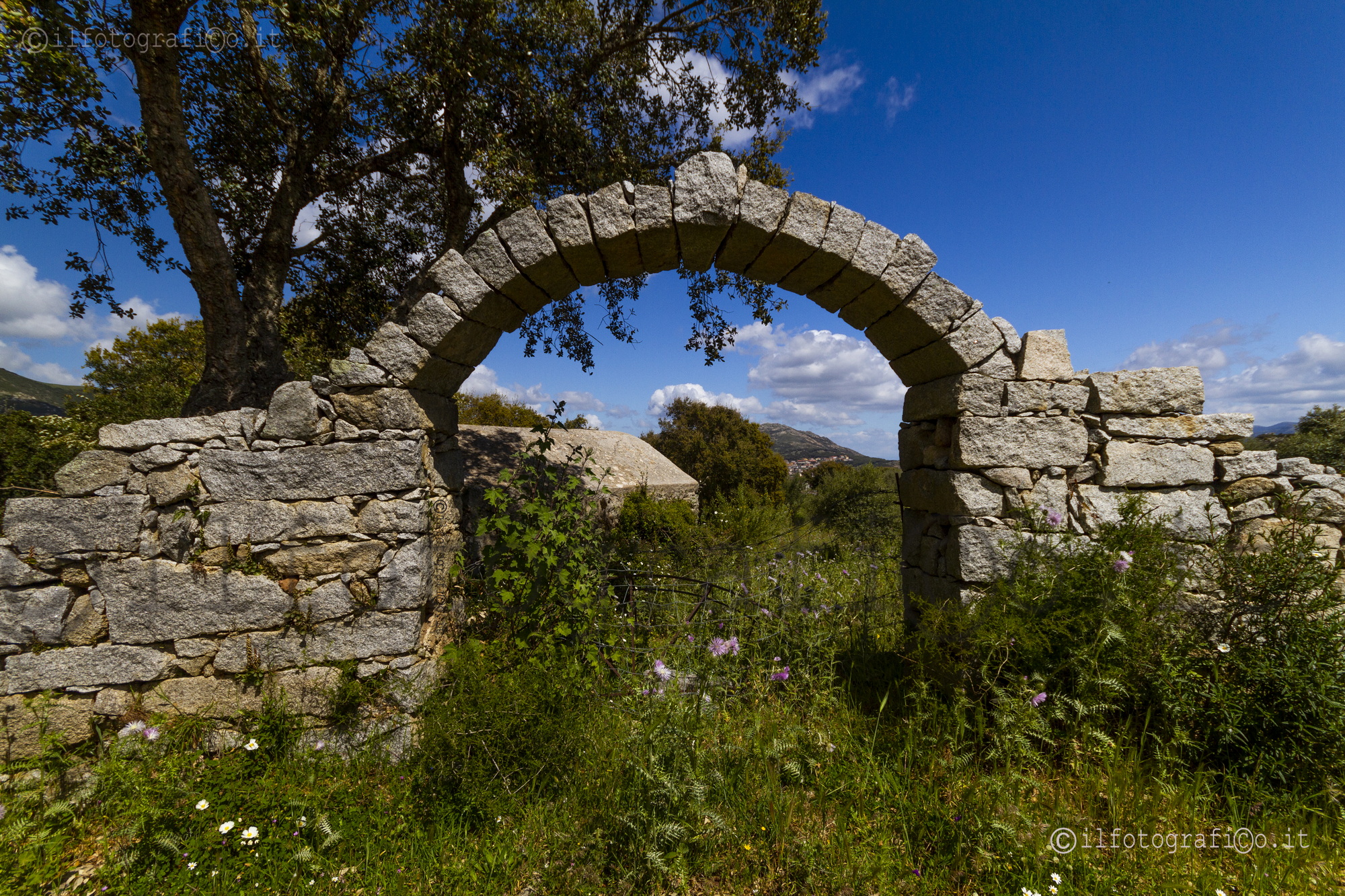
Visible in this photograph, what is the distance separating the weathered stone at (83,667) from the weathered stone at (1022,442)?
5341 millimetres

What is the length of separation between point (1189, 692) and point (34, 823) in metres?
6.27

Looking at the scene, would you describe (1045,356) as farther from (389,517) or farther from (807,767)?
(389,517)

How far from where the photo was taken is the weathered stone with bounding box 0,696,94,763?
2799mm

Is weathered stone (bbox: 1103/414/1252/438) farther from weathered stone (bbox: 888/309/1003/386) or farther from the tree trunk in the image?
the tree trunk

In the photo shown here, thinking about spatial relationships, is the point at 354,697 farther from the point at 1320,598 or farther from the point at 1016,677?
the point at 1320,598

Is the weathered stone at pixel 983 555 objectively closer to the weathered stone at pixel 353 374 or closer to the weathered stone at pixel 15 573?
the weathered stone at pixel 353 374

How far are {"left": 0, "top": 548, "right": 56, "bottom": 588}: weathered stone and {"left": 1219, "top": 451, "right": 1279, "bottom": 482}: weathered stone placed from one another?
7592 mm

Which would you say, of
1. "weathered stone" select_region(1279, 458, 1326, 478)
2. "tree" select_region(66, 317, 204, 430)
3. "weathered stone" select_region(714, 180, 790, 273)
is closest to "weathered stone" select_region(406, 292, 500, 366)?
"weathered stone" select_region(714, 180, 790, 273)

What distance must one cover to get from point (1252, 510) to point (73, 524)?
751 cm

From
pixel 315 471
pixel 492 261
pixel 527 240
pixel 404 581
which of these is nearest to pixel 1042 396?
pixel 527 240

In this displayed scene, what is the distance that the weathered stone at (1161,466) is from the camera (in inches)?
137

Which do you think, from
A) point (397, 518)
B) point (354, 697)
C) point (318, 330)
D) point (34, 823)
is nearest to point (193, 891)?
point (354, 697)

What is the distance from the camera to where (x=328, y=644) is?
3.14 metres

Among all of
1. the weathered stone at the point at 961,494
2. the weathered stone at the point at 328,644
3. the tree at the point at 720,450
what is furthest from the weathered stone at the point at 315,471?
the tree at the point at 720,450
